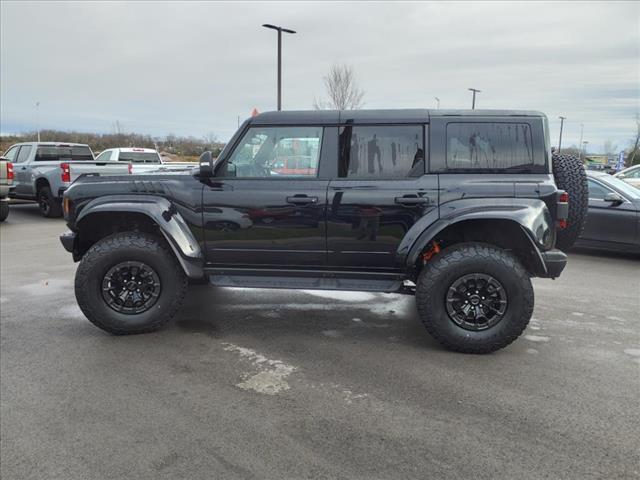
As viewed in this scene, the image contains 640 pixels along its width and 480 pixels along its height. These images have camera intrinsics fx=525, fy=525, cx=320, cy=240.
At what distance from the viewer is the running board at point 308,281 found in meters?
4.48

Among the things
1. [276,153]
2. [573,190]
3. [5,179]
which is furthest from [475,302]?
[5,179]

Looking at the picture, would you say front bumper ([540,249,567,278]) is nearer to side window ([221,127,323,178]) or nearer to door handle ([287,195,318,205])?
door handle ([287,195,318,205])

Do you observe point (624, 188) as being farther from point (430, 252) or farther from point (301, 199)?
point (301, 199)

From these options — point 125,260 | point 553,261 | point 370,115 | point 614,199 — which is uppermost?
point 370,115

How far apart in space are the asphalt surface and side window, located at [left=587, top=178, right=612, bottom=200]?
10.7ft

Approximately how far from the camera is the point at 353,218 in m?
4.41

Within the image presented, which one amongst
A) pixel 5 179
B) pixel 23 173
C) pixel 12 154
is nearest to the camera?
pixel 5 179

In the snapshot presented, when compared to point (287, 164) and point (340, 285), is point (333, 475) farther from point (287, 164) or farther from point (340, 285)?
point (287, 164)

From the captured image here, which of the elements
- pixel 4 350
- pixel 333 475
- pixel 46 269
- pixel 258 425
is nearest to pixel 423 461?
pixel 333 475

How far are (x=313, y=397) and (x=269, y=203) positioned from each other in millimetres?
1731

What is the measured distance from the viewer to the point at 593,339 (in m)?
4.65

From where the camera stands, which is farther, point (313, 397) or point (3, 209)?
point (3, 209)

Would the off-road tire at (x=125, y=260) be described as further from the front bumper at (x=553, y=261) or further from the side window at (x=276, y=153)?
the front bumper at (x=553, y=261)

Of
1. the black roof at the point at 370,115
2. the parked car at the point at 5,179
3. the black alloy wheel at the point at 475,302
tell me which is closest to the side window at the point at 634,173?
the black roof at the point at 370,115
